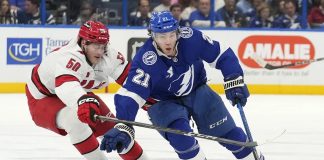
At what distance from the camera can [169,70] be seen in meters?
4.36

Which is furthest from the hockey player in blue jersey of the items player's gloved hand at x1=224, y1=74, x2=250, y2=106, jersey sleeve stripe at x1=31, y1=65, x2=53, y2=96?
jersey sleeve stripe at x1=31, y1=65, x2=53, y2=96

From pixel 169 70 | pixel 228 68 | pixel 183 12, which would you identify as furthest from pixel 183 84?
pixel 183 12

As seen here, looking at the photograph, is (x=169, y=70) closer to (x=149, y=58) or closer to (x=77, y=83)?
(x=149, y=58)

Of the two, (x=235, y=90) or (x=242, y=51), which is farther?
(x=242, y=51)

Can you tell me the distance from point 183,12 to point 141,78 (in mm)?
5802

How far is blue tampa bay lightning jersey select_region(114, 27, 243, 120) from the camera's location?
421 centimetres

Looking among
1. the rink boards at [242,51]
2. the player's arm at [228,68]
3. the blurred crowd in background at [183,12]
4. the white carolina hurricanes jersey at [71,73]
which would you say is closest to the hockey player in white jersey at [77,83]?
the white carolina hurricanes jersey at [71,73]

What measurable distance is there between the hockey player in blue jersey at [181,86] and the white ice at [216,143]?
1035mm

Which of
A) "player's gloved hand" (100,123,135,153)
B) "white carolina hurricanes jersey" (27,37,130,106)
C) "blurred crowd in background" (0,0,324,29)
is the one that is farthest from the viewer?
"blurred crowd in background" (0,0,324,29)

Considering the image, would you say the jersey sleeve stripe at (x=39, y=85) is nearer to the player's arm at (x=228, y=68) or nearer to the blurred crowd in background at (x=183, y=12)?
the player's arm at (x=228, y=68)

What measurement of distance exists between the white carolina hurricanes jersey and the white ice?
0.86 m

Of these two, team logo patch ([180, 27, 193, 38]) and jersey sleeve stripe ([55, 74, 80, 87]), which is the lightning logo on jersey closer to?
team logo patch ([180, 27, 193, 38])

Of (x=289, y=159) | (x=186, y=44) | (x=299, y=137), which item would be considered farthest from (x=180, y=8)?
(x=186, y=44)

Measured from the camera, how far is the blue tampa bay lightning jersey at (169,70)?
4.21m
